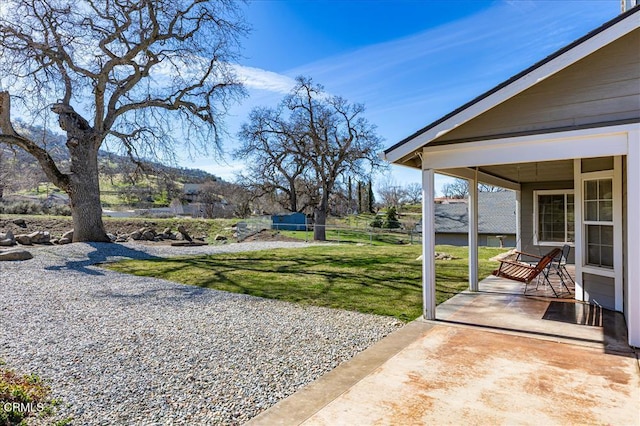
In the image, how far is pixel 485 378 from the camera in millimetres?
3463

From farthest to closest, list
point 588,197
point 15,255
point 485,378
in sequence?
point 15,255
point 588,197
point 485,378

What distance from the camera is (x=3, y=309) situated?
602 cm

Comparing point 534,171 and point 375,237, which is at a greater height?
point 534,171

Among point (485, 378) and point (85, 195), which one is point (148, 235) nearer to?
point (85, 195)

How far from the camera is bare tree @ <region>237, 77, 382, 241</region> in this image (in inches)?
1052

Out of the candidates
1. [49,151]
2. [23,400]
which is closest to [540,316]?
[23,400]

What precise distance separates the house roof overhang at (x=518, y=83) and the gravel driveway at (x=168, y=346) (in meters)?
2.48

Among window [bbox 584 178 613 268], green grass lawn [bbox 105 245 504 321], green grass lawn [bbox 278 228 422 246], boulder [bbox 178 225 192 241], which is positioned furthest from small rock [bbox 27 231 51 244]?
window [bbox 584 178 613 268]

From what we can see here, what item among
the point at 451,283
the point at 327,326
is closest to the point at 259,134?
the point at 451,283

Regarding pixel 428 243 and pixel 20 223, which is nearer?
pixel 428 243

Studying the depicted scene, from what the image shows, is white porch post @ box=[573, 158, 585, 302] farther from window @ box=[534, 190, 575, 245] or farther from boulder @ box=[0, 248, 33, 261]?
boulder @ box=[0, 248, 33, 261]

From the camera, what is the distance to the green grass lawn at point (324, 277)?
671 cm

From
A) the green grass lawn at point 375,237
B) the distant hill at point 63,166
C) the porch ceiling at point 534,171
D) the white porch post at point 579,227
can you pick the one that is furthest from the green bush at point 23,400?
the green grass lawn at point 375,237

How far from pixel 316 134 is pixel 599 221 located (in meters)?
21.9
